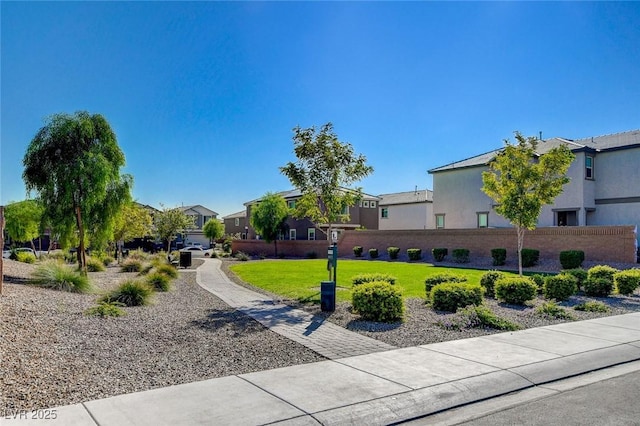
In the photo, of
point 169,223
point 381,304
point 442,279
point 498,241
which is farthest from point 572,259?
point 169,223

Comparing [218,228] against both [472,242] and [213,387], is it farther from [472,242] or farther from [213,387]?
[213,387]

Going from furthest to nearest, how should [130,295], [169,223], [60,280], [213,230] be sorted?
[213,230], [169,223], [60,280], [130,295]

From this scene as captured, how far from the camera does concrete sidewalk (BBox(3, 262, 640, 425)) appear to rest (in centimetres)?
533

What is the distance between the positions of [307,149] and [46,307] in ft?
29.3

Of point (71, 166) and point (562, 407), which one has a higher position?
point (71, 166)

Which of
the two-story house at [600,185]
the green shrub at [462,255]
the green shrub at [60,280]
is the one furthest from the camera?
the green shrub at [462,255]

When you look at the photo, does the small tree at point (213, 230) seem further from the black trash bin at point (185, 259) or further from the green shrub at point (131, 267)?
the green shrub at point (131, 267)

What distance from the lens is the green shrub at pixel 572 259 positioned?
86.5ft

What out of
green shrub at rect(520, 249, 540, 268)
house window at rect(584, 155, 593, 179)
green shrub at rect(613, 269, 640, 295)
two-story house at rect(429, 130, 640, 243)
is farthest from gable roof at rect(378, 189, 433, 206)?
green shrub at rect(613, 269, 640, 295)

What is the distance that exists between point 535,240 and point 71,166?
2555 centimetres

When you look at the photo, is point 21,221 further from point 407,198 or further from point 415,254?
point 407,198

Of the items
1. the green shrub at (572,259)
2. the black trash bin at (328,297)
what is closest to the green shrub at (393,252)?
the green shrub at (572,259)

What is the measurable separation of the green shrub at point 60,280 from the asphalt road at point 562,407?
39.5ft

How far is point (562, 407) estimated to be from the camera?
5.93 m
